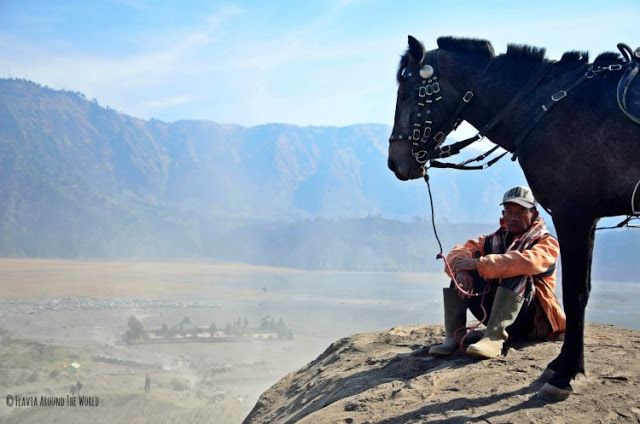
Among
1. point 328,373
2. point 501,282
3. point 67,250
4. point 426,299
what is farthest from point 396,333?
point 67,250

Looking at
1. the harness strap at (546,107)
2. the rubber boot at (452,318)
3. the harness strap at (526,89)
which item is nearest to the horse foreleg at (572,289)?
the harness strap at (546,107)

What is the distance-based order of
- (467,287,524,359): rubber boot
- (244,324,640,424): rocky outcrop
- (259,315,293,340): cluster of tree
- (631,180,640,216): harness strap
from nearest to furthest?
(631,180,640,216): harness strap
(244,324,640,424): rocky outcrop
(467,287,524,359): rubber boot
(259,315,293,340): cluster of tree

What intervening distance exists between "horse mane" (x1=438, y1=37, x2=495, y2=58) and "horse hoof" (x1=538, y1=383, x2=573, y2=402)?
2.33 m

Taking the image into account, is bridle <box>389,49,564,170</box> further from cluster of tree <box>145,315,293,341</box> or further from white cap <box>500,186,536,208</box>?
cluster of tree <box>145,315,293,341</box>

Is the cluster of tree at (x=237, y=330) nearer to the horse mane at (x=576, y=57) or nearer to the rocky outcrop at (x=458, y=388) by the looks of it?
the rocky outcrop at (x=458, y=388)

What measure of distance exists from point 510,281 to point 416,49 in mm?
1906

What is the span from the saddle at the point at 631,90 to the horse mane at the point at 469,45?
1.00 meters

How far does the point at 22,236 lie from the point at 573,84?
11554 centimetres

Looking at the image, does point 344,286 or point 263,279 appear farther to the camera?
point 263,279

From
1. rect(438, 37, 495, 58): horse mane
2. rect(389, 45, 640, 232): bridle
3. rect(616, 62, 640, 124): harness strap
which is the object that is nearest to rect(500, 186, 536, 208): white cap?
rect(389, 45, 640, 232): bridle

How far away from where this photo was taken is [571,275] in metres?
3.88

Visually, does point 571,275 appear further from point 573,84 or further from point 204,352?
point 204,352

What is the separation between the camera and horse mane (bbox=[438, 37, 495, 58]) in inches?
179

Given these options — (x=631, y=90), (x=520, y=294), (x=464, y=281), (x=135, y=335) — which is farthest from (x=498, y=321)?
(x=135, y=335)
